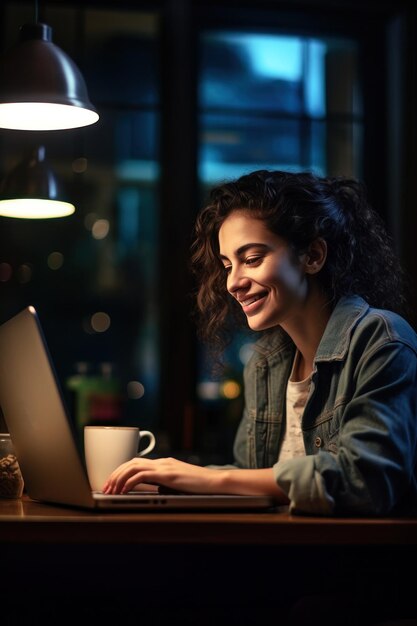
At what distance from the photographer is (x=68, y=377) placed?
13.5 feet

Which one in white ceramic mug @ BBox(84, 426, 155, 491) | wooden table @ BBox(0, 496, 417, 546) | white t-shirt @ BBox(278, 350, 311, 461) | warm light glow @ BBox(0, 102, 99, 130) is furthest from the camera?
warm light glow @ BBox(0, 102, 99, 130)

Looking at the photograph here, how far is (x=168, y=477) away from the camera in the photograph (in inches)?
59.7

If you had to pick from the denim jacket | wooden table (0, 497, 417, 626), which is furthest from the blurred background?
wooden table (0, 497, 417, 626)

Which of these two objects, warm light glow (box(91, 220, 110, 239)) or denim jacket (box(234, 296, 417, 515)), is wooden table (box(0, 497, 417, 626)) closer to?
denim jacket (box(234, 296, 417, 515))

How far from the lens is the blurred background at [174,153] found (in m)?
4.11

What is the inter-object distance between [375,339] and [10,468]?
0.66m

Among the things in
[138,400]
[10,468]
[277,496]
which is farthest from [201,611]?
[138,400]

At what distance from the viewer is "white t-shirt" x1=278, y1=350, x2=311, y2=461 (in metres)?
2.08

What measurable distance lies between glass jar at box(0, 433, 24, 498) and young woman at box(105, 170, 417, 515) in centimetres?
28

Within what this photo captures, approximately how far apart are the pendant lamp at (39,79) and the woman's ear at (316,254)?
0.56m

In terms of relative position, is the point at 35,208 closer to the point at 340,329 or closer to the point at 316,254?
the point at 316,254

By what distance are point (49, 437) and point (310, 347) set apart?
73 centimetres

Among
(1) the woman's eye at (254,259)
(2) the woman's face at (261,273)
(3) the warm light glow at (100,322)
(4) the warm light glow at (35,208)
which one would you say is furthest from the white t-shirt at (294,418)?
(3) the warm light glow at (100,322)

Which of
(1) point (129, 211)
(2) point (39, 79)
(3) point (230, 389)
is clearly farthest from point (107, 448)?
(1) point (129, 211)
